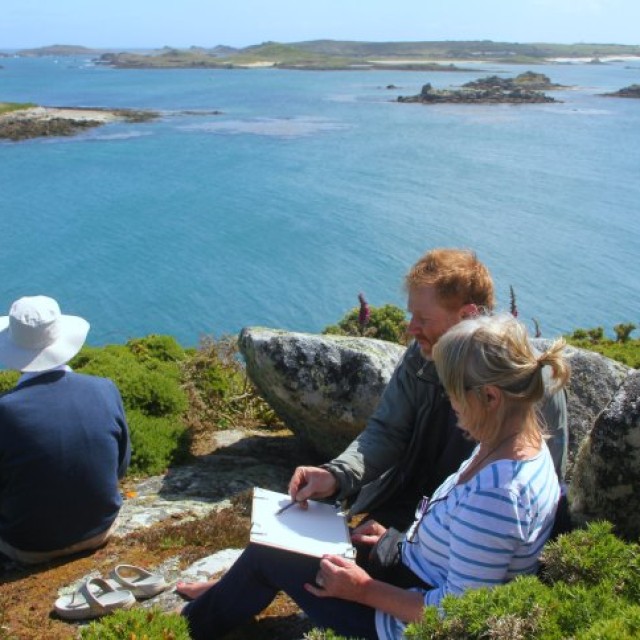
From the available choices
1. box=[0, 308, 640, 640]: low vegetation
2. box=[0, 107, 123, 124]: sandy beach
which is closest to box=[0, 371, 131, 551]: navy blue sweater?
box=[0, 308, 640, 640]: low vegetation

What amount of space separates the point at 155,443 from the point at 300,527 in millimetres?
3165

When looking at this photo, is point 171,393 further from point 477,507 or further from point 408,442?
point 477,507

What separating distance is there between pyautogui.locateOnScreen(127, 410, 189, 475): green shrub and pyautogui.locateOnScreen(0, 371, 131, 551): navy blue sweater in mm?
1871

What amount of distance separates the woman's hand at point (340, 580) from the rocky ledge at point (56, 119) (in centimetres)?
4633

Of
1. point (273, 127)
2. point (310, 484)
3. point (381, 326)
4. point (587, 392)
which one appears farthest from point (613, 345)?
point (273, 127)

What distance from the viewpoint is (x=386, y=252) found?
22359 mm

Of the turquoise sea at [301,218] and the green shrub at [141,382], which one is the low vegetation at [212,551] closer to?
the green shrub at [141,382]

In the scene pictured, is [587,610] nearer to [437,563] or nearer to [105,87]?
[437,563]

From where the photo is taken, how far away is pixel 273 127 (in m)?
49.6

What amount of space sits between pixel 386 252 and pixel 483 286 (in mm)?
18755

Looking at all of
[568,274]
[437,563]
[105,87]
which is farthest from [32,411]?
[105,87]

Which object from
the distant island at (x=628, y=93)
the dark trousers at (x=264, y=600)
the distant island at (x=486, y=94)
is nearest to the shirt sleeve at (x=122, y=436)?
the dark trousers at (x=264, y=600)

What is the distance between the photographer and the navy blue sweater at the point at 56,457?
12.7 feet

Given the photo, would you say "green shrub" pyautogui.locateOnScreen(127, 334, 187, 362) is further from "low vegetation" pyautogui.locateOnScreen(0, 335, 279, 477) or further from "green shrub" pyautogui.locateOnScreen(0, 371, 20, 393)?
"green shrub" pyautogui.locateOnScreen(0, 371, 20, 393)
